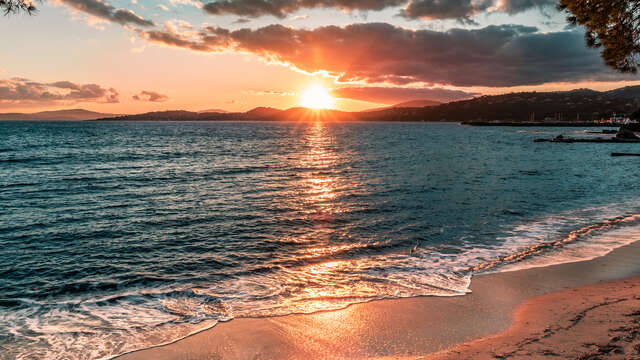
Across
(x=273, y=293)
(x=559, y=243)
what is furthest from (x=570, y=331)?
(x=559, y=243)

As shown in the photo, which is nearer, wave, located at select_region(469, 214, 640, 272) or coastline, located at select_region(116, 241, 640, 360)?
coastline, located at select_region(116, 241, 640, 360)

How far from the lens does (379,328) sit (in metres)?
8.49

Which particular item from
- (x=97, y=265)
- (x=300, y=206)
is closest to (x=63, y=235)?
(x=97, y=265)

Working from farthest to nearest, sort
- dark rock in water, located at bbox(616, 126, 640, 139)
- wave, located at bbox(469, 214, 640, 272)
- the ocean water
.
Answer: dark rock in water, located at bbox(616, 126, 640, 139) < wave, located at bbox(469, 214, 640, 272) < the ocean water

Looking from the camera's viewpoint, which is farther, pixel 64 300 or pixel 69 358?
pixel 64 300

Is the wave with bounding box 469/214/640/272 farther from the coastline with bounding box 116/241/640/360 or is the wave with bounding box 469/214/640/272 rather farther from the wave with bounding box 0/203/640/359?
the coastline with bounding box 116/241/640/360

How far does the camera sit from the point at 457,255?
1436cm

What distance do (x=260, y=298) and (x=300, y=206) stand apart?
12.6 metres

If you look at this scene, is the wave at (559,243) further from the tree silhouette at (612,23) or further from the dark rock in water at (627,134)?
the dark rock in water at (627,134)

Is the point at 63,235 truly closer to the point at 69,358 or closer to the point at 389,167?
the point at 69,358

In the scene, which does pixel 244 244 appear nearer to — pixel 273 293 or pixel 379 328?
pixel 273 293

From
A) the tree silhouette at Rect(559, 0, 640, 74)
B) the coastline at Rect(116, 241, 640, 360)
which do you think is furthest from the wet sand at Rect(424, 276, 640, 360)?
the tree silhouette at Rect(559, 0, 640, 74)

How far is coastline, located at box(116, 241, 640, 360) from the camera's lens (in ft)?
24.7

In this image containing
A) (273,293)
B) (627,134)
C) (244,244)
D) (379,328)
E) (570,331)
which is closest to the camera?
(570,331)
